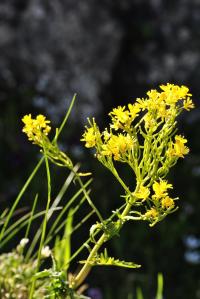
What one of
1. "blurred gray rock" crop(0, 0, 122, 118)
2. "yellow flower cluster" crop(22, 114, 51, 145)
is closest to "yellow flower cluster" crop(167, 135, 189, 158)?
"yellow flower cluster" crop(22, 114, 51, 145)

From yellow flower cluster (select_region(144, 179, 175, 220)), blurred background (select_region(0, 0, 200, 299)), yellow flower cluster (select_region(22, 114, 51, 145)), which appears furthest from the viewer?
blurred background (select_region(0, 0, 200, 299))

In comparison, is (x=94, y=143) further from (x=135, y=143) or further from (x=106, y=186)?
(x=106, y=186)

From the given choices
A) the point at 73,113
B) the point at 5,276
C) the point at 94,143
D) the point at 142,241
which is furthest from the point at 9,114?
the point at 94,143

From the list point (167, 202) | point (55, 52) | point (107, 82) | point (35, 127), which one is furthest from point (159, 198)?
point (107, 82)

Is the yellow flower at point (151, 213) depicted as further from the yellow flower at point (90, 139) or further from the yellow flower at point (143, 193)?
the yellow flower at point (90, 139)

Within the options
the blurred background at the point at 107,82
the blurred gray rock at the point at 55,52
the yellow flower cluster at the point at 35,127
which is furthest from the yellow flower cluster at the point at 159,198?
the blurred gray rock at the point at 55,52

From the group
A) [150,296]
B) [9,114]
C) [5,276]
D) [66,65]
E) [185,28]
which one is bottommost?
[5,276]

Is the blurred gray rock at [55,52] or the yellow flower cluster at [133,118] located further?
the blurred gray rock at [55,52]

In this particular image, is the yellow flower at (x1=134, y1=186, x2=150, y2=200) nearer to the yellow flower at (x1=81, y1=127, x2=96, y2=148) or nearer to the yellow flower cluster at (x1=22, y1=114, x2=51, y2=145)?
the yellow flower at (x1=81, y1=127, x2=96, y2=148)
